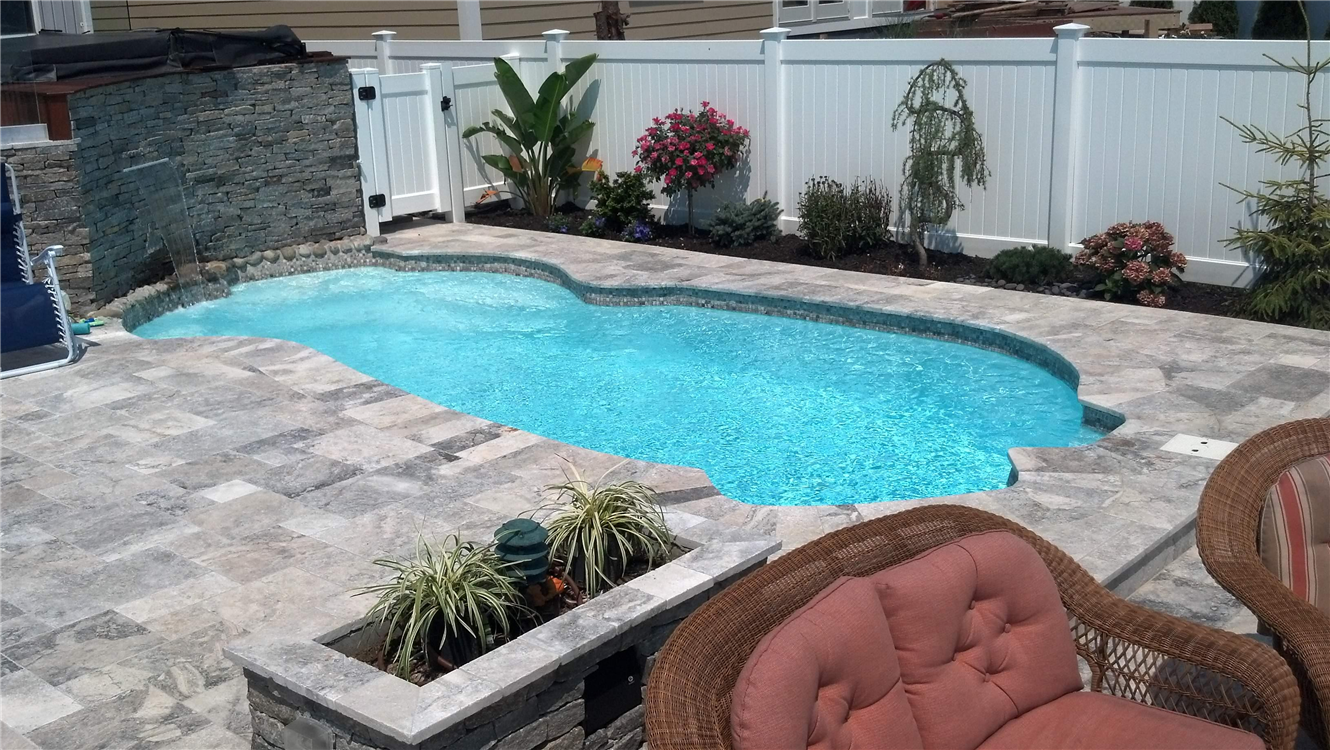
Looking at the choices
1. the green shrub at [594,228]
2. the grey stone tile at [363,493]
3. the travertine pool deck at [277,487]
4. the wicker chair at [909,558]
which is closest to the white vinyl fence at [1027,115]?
the green shrub at [594,228]

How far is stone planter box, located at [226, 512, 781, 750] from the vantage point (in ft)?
10.7

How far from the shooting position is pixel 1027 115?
10.0 metres

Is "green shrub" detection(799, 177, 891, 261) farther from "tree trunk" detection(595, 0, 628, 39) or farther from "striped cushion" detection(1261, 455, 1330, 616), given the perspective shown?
"striped cushion" detection(1261, 455, 1330, 616)

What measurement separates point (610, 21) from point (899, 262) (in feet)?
18.2

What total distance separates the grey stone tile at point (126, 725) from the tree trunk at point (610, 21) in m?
11.5

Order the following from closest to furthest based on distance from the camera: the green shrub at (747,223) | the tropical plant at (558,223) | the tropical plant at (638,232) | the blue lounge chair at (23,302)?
the blue lounge chair at (23,302) → the green shrub at (747,223) → the tropical plant at (638,232) → the tropical plant at (558,223)

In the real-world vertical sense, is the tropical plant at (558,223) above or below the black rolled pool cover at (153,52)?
below

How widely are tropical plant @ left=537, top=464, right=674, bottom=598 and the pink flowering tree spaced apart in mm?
7784

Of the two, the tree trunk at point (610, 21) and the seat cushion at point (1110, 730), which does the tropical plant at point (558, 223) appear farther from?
the seat cushion at point (1110, 730)

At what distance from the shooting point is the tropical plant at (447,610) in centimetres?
363

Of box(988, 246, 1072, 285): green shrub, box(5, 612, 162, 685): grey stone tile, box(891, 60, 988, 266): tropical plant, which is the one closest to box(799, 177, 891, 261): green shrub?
box(891, 60, 988, 266): tropical plant

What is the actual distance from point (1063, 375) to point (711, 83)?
17.6ft

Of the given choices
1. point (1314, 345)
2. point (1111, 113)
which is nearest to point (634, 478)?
point (1314, 345)

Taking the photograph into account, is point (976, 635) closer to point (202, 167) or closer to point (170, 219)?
point (170, 219)
